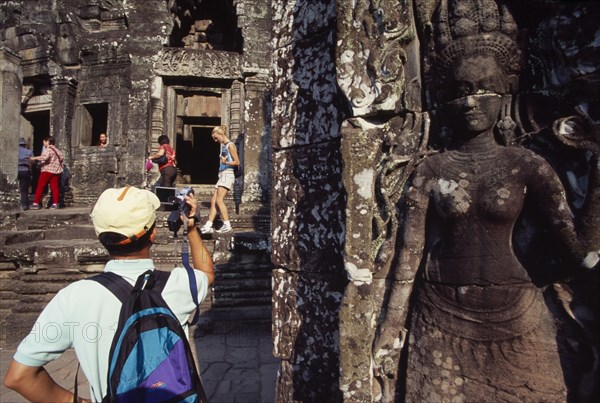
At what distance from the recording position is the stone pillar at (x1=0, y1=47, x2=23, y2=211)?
271 inches

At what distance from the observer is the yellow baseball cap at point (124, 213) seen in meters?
1.42

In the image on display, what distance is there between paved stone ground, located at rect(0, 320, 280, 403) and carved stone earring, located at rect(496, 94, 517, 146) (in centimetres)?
258

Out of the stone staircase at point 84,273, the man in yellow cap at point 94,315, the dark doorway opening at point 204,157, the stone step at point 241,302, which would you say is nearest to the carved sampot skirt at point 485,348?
the man in yellow cap at point 94,315

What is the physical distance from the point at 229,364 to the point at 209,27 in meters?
11.3

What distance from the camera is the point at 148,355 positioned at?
1.26m

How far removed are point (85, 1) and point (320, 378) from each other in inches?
549

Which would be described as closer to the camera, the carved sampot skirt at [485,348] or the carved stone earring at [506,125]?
the carved sampot skirt at [485,348]

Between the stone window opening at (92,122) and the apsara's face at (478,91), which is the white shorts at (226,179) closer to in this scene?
the apsara's face at (478,91)

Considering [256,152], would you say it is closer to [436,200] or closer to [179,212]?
[179,212]

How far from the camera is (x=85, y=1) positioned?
1179 cm

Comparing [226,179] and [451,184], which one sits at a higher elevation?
[226,179]

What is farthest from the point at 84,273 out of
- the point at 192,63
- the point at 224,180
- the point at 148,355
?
the point at 192,63

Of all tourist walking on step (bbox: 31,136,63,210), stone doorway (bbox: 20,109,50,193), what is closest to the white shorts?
tourist walking on step (bbox: 31,136,63,210)

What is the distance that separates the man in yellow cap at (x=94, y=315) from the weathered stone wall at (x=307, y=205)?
2.61 ft
